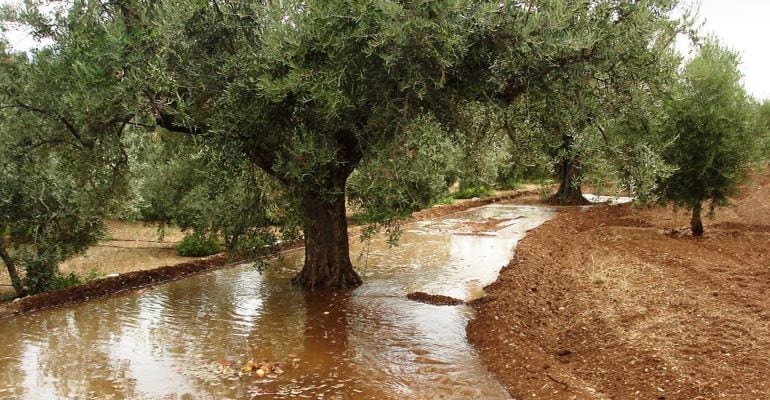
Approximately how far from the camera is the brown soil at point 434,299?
37.5 feet

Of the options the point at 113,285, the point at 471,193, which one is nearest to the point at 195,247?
the point at 113,285

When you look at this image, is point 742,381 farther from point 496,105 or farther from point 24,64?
point 24,64

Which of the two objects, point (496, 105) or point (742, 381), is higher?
point (496, 105)

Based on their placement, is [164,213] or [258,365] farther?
[164,213]

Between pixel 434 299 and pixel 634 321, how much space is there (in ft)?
13.6

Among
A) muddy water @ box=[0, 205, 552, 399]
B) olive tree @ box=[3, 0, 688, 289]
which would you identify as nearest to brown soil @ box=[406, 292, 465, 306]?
muddy water @ box=[0, 205, 552, 399]

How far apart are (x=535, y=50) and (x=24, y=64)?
24.3ft

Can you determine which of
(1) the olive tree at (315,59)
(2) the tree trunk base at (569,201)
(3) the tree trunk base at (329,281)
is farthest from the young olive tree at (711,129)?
(2) the tree trunk base at (569,201)

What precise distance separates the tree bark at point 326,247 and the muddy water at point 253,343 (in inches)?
17.4

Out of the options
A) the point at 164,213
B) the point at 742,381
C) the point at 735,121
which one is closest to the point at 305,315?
the point at 742,381

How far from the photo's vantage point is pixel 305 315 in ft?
A: 35.2

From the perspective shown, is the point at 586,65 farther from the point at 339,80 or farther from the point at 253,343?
the point at 253,343

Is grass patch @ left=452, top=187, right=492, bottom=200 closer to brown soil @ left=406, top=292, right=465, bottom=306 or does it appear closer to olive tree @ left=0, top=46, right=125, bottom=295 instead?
brown soil @ left=406, top=292, right=465, bottom=306

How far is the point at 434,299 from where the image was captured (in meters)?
11.7
